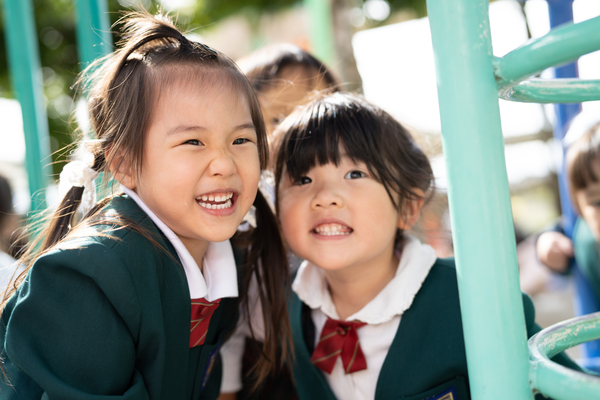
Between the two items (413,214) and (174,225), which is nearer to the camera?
(174,225)

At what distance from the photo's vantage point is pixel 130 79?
1001mm

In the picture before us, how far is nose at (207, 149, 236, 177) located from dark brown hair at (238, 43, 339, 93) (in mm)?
1005

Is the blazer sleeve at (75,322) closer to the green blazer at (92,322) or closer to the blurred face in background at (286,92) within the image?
the green blazer at (92,322)

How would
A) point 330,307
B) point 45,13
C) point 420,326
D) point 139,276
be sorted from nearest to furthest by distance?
point 139,276 → point 420,326 → point 330,307 → point 45,13

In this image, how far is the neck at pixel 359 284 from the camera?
129 cm

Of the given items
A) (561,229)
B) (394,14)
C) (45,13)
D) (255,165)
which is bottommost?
(561,229)

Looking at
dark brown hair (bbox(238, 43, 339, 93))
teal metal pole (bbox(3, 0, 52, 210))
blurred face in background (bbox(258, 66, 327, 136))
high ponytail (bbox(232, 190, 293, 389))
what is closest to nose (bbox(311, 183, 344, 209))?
high ponytail (bbox(232, 190, 293, 389))

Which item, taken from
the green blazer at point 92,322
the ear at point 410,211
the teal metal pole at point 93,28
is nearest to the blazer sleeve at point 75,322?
the green blazer at point 92,322

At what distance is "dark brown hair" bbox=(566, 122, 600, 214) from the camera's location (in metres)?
1.70

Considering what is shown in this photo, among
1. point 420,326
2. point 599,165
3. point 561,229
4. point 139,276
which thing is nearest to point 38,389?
point 139,276

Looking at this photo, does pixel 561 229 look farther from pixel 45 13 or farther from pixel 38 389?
pixel 45 13

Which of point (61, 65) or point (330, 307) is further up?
point (61, 65)

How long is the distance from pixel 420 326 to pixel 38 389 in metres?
0.75

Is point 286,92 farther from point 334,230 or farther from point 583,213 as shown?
point 583,213
